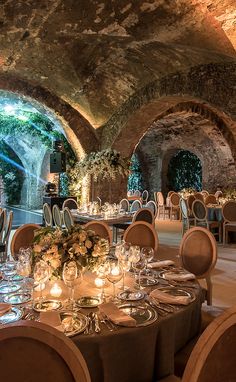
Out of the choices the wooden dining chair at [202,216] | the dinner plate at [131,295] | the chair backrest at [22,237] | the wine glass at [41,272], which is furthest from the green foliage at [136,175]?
the wine glass at [41,272]

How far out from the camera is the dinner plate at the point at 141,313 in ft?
5.80

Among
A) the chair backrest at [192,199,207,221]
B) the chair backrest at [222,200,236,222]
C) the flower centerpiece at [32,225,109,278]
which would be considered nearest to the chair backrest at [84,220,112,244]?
the flower centerpiece at [32,225,109,278]

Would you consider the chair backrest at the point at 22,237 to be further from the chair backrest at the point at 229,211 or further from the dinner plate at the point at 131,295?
the chair backrest at the point at 229,211

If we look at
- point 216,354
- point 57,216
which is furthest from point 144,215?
point 216,354

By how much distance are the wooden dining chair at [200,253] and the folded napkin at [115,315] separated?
132cm

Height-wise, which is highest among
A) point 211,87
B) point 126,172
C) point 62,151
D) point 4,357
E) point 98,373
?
point 211,87

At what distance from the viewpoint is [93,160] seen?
8.73 metres

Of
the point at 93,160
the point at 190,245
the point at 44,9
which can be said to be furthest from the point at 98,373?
the point at 93,160

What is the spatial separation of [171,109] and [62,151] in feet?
10.3

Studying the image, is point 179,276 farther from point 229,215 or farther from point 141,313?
point 229,215

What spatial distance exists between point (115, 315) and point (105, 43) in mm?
5828

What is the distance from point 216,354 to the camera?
49.8 inches

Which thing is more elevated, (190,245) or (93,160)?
(93,160)

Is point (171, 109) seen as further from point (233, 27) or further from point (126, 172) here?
point (233, 27)
